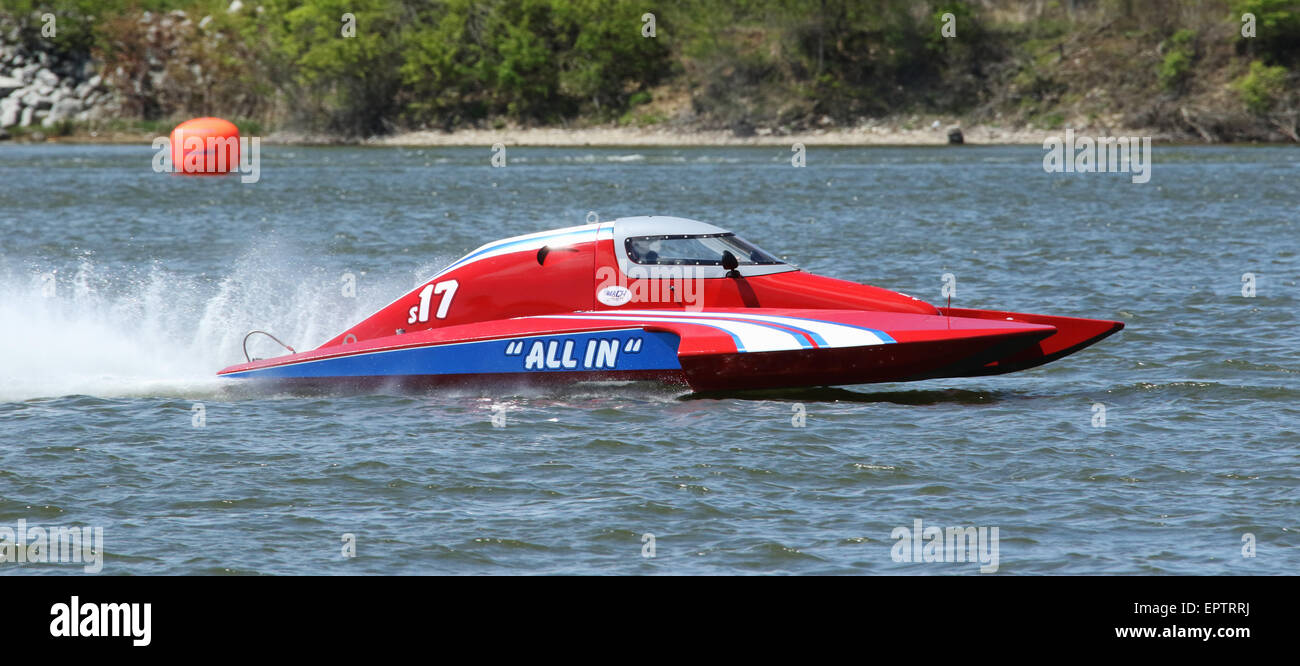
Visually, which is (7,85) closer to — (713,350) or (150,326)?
(150,326)

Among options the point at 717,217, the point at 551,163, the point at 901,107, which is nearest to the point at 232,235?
the point at 717,217

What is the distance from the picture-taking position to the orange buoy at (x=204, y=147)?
163 ft

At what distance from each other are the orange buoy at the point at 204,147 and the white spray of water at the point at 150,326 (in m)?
29.2

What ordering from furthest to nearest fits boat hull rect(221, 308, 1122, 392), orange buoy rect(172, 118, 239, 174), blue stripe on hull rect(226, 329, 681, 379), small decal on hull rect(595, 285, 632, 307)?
1. orange buoy rect(172, 118, 239, 174)
2. small decal on hull rect(595, 285, 632, 307)
3. blue stripe on hull rect(226, 329, 681, 379)
4. boat hull rect(221, 308, 1122, 392)

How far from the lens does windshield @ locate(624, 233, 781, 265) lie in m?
13.2

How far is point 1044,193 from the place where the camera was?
4016 cm

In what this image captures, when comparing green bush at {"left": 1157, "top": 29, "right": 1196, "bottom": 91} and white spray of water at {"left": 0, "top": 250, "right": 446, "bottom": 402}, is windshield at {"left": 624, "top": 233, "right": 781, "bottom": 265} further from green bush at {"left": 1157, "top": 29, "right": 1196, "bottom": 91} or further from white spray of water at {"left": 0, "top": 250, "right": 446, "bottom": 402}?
green bush at {"left": 1157, "top": 29, "right": 1196, "bottom": 91}

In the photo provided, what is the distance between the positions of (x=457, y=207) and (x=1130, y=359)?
24.3 meters

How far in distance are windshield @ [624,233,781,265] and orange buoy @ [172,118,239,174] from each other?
3954cm

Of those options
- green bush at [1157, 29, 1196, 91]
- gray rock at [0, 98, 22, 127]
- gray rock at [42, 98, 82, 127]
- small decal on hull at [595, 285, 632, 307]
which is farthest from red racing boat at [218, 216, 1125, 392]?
gray rock at [42, 98, 82, 127]

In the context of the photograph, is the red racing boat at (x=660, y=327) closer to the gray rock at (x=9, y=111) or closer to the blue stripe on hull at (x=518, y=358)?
the blue stripe on hull at (x=518, y=358)

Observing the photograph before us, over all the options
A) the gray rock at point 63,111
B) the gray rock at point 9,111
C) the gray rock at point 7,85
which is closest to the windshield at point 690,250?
the gray rock at point 63,111

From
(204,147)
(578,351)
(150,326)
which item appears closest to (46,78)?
(204,147)

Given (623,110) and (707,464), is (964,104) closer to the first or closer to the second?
(623,110)
